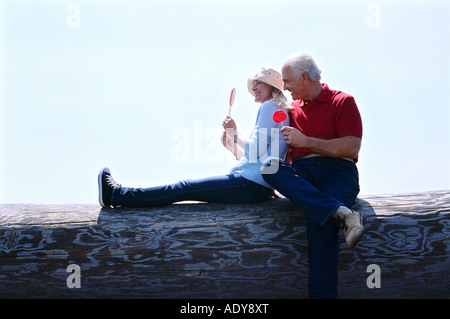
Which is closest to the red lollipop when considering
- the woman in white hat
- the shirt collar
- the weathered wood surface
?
the woman in white hat

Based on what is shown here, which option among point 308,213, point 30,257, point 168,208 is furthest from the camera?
point 168,208

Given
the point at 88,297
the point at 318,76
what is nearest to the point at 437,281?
the point at 318,76

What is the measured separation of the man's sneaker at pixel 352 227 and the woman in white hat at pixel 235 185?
765mm

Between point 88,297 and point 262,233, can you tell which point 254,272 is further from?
point 88,297

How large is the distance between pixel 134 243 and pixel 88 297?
55cm

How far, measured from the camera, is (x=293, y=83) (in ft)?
13.5

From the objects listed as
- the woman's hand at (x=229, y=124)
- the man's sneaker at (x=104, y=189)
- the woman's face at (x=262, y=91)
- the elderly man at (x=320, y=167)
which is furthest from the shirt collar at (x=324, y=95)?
the man's sneaker at (x=104, y=189)

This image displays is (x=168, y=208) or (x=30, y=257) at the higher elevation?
(x=168, y=208)

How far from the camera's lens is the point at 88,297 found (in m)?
3.85

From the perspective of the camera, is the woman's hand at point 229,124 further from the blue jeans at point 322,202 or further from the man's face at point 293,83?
the blue jeans at point 322,202

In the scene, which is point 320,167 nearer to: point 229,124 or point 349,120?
point 349,120

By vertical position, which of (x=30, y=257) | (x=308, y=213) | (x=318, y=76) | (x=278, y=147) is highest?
(x=318, y=76)

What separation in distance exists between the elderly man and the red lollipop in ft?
0.42

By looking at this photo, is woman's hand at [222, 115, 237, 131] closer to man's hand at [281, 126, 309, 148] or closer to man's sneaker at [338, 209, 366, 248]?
man's hand at [281, 126, 309, 148]
